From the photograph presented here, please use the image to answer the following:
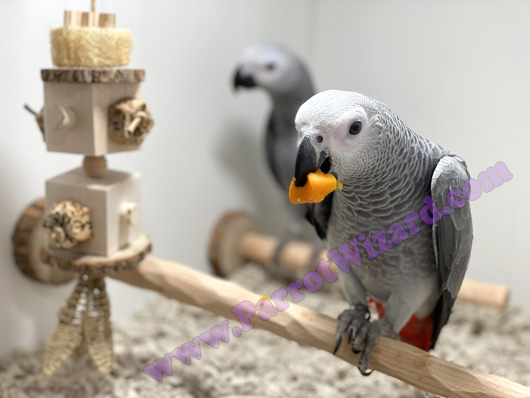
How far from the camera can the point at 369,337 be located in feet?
2.90

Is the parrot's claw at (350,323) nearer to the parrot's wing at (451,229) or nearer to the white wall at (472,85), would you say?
the parrot's wing at (451,229)

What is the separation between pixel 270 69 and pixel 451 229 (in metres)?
0.90

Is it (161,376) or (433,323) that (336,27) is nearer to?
(433,323)

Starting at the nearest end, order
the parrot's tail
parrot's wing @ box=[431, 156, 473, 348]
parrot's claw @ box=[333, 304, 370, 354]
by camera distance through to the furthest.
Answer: parrot's wing @ box=[431, 156, 473, 348] → parrot's claw @ box=[333, 304, 370, 354] → the parrot's tail

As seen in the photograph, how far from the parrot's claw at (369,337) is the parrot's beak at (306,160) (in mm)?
333

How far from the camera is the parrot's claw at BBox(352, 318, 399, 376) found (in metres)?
0.88

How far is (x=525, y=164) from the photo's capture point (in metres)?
1.06

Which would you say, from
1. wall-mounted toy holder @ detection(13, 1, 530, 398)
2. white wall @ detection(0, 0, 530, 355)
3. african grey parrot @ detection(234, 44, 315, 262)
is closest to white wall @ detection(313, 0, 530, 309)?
white wall @ detection(0, 0, 530, 355)

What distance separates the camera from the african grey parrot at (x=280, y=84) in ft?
4.94

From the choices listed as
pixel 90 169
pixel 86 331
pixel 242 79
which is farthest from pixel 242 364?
pixel 242 79

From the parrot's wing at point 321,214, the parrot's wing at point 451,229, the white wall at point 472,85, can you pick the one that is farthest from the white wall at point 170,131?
the parrot's wing at point 451,229

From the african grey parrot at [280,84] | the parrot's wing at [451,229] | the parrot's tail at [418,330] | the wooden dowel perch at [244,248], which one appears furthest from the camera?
the wooden dowel perch at [244,248]

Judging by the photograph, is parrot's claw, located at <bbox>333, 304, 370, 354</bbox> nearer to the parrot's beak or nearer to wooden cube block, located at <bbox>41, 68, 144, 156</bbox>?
the parrot's beak

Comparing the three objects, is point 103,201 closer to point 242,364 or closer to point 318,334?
point 318,334
